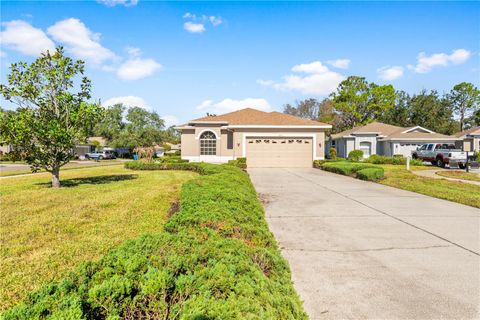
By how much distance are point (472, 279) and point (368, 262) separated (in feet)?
4.16

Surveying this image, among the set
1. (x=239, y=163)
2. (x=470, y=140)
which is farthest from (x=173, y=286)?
(x=470, y=140)

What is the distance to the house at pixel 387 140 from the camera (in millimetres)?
30703

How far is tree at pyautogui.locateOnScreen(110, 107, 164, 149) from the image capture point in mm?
54406

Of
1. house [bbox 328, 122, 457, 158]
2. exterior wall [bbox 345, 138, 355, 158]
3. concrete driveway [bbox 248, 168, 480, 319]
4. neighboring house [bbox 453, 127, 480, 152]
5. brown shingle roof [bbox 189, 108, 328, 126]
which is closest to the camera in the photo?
concrete driveway [bbox 248, 168, 480, 319]

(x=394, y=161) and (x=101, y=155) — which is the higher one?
(x=101, y=155)

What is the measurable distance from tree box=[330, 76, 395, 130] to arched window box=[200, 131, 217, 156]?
3558 centimetres

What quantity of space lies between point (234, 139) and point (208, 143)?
2.52 meters

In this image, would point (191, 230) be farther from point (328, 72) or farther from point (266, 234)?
point (328, 72)

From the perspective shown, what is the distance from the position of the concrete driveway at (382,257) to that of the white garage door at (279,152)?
15380 mm

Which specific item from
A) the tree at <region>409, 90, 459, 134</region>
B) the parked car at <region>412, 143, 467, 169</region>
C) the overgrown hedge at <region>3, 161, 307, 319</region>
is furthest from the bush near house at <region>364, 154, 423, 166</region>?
the tree at <region>409, 90, 459, 134</region>

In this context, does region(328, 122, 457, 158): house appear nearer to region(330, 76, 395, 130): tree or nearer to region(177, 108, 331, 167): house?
region(177, 108, 331, 167): house

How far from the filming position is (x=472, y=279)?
3.71 m

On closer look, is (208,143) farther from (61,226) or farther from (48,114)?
(61,226)

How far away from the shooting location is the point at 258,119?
25.6 metres
